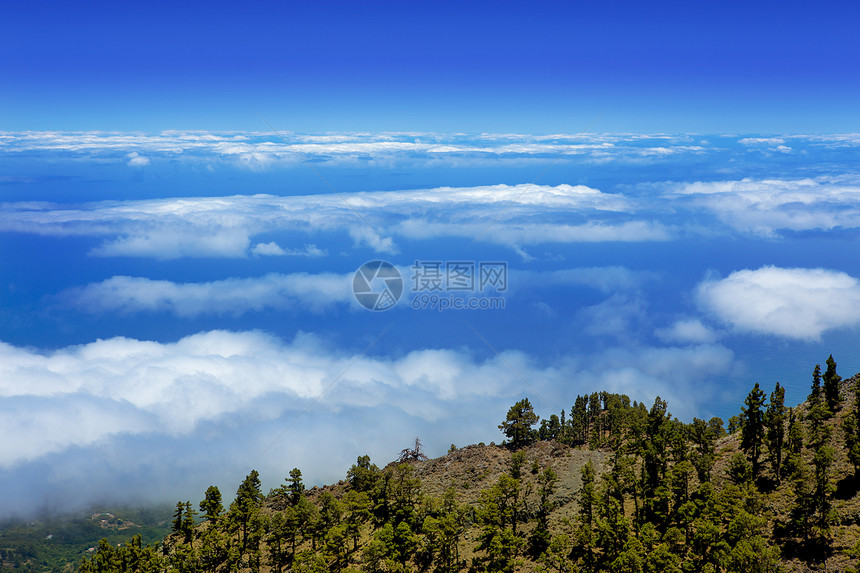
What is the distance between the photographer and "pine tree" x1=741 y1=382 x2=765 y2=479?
52688 millimetres

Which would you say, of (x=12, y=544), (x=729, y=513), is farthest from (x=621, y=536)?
(x=12, y=544)

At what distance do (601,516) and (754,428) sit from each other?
21.1 m

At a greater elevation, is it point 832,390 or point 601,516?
point 832,390

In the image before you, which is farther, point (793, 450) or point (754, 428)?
point (754, 428)

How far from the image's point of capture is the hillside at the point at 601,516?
41.2m

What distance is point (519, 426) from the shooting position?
73.1m

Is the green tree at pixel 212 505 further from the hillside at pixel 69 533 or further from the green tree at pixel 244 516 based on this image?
the hillside at pixel 69 533

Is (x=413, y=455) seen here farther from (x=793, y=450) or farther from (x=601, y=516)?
(x=793, y=450)

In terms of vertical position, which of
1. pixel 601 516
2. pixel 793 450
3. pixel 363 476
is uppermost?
pixel 793 450

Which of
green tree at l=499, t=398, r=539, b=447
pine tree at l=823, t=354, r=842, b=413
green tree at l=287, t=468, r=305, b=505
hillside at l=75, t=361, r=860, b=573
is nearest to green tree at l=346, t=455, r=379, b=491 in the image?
hillside at l=75, t=361, r=860, b=573

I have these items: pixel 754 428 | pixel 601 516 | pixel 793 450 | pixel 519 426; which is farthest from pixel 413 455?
pixel 793 450

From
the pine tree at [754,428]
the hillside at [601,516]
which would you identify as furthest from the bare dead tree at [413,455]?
the pine tree at [754,428]

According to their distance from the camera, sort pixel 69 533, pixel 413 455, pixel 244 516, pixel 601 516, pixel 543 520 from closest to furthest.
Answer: pixel 601 516 < pixel 543 520 < pixel 244 516 < pixel 413 455 < pixel 69 533

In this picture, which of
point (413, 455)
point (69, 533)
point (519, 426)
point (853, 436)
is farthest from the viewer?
point (69, 533)
